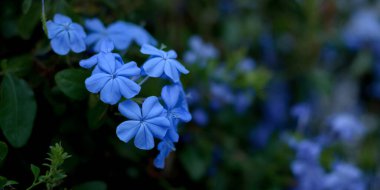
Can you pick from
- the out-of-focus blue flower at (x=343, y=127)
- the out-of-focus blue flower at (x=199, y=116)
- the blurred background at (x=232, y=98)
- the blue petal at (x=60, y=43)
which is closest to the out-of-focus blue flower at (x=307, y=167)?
the blurred background at (x=232, y=98)

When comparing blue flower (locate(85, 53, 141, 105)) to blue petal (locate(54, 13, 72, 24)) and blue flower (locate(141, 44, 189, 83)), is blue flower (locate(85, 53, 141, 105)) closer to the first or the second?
blue flower (locate(141, 44, 189, 83))

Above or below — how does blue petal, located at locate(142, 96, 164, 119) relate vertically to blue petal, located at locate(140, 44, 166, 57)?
below

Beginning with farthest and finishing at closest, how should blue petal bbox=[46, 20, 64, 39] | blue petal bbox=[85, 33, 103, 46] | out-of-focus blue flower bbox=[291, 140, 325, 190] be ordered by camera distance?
out-of-focus blue flower bbox=[291, 140, 325, 190] → blue petal bbox=[85, 33, 103, 46] → blue petal bbox=[46, 20, 64, 39]

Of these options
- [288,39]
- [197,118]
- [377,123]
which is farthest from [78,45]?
[377,123]

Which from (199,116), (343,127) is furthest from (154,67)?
(343,127)

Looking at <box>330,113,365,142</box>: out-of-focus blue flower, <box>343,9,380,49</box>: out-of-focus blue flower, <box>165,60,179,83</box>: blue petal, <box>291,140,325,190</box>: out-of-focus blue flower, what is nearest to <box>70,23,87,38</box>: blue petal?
<box>165,60,179,83</box>: blue petal

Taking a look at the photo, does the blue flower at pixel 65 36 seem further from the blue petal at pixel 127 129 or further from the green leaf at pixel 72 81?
the blue petal at pixel 127 129
